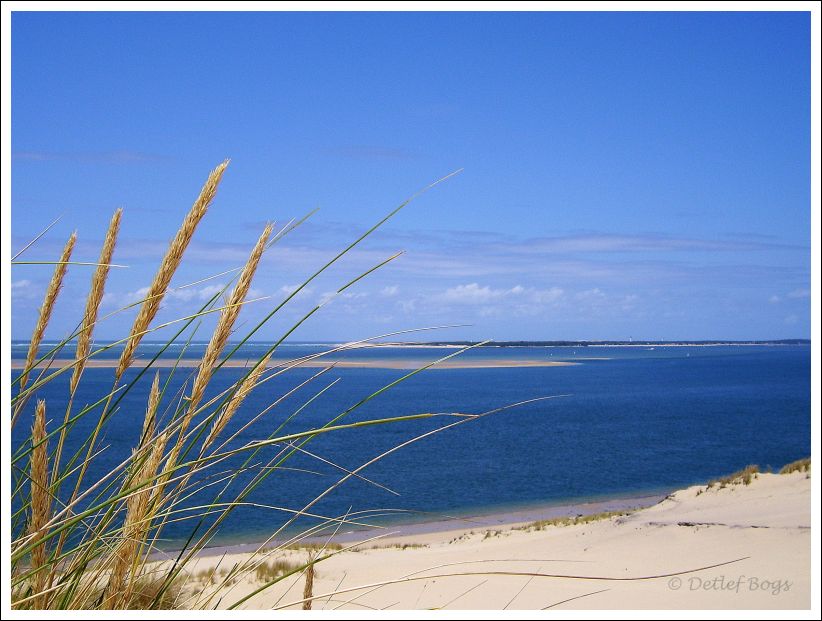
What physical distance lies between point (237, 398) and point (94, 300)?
1.49ft

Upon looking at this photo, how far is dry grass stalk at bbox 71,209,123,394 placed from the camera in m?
1.58

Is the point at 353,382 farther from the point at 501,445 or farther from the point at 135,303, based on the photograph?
the point at 135,303

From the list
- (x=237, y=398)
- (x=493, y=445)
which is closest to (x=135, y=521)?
(x=237, y=398)

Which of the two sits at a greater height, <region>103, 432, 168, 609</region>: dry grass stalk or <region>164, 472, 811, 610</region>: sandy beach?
<region>103, 432, 168, 609</region>: dry grass stalk

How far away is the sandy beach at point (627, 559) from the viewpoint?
24.1 ft

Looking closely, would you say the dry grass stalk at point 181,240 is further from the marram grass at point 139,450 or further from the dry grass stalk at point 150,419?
the dry grass stalk at point 150,419

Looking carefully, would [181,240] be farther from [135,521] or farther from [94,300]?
[135,521]

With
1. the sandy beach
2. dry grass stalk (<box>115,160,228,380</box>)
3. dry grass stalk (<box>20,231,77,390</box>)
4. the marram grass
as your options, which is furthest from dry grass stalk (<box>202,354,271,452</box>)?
the sandy beach

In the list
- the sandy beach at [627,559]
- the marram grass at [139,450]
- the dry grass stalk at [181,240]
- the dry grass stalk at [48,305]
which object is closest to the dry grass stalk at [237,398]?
the marram grass at [139,450]

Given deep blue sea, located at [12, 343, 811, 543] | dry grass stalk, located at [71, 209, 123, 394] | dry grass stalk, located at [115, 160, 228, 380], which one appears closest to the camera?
dry grass stalk, located at [115, 160, 228, 380]

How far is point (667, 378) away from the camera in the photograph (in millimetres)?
83750

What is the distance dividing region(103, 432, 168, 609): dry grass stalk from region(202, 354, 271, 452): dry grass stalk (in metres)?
0.09

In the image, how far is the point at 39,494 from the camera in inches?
57.8

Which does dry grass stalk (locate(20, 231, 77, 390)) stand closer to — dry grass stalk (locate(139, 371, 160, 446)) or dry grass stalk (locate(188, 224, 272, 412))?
dry grass stalk (locate(139, 371, 160, 446))
